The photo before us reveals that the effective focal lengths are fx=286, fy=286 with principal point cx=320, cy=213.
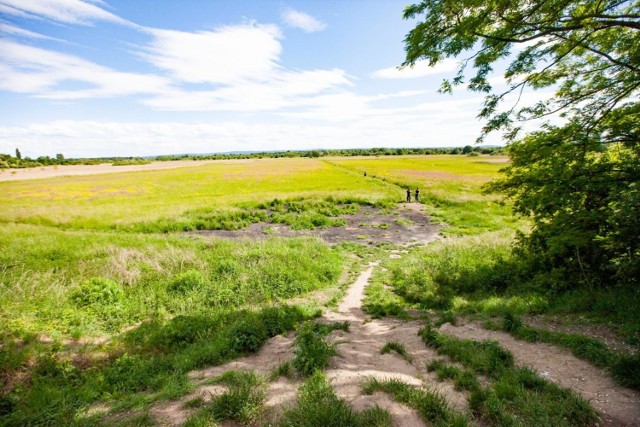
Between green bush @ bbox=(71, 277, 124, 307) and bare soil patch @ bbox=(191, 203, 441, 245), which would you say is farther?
bare soil patch @ bbox=(191, 203, 441, 245)

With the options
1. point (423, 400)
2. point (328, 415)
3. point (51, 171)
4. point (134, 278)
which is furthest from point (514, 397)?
Answer: point (51, 171)

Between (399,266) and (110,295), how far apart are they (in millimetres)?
12940

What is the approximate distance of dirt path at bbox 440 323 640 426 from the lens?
4.52 meters

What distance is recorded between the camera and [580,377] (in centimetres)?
552

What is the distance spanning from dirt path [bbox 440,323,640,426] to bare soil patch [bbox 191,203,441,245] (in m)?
14.3

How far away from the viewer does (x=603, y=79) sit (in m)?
7.78

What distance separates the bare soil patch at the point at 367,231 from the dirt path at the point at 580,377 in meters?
14.3

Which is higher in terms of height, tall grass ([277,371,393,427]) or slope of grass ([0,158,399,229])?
tall grass ([277,371,393,427])

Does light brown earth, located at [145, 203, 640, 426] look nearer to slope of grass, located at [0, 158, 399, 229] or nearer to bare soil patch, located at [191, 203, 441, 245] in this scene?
bare soil patch, located at [191, 203, 441, 245]

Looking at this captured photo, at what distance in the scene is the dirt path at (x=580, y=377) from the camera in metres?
4.52

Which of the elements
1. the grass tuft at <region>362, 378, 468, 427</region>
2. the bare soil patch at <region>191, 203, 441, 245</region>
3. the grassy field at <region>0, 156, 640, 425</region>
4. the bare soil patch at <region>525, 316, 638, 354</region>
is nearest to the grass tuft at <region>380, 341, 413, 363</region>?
the grassy field at <region>0, 156, 640, 425</region>

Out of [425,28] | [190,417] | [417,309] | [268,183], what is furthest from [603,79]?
[268,183]

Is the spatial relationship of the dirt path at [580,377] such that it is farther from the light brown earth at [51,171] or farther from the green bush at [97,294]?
the light brown earth at [51,171]

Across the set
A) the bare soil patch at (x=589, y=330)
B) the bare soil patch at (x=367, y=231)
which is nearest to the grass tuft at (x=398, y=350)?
the bare soil patch at (x=589, y=330)
